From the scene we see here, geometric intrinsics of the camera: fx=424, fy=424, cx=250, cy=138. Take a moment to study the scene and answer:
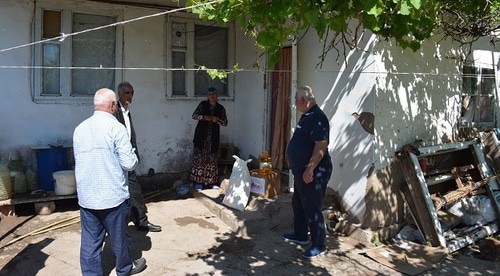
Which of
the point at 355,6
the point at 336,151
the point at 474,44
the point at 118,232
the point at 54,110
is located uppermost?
the point at 474,44

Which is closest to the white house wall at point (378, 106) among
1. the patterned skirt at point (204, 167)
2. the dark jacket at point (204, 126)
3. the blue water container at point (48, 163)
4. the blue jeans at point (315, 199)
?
the blue jeans at point (315, 199)

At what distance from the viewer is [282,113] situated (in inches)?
265

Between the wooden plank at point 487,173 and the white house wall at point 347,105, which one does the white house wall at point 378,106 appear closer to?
the white house wall at point 347,105

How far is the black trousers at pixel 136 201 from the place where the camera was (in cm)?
495

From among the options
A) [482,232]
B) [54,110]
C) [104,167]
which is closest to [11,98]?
[54,110]

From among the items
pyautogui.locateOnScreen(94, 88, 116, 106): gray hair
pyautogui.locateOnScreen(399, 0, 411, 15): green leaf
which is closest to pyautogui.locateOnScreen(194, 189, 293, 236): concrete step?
pyautogui.locateOnScreen(94, 88, 116, 106): gray hair

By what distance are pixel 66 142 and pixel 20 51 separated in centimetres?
146

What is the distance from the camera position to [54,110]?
6379 mm

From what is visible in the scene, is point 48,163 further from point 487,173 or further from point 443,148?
point 487,173

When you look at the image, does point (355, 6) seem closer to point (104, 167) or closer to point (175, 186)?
point (104, 167)

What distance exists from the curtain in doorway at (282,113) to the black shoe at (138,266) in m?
3.07

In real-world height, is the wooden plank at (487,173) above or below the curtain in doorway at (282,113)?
below

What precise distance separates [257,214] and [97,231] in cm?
236

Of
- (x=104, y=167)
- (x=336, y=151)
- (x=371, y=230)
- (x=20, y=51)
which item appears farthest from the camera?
(x=20, y=51)
